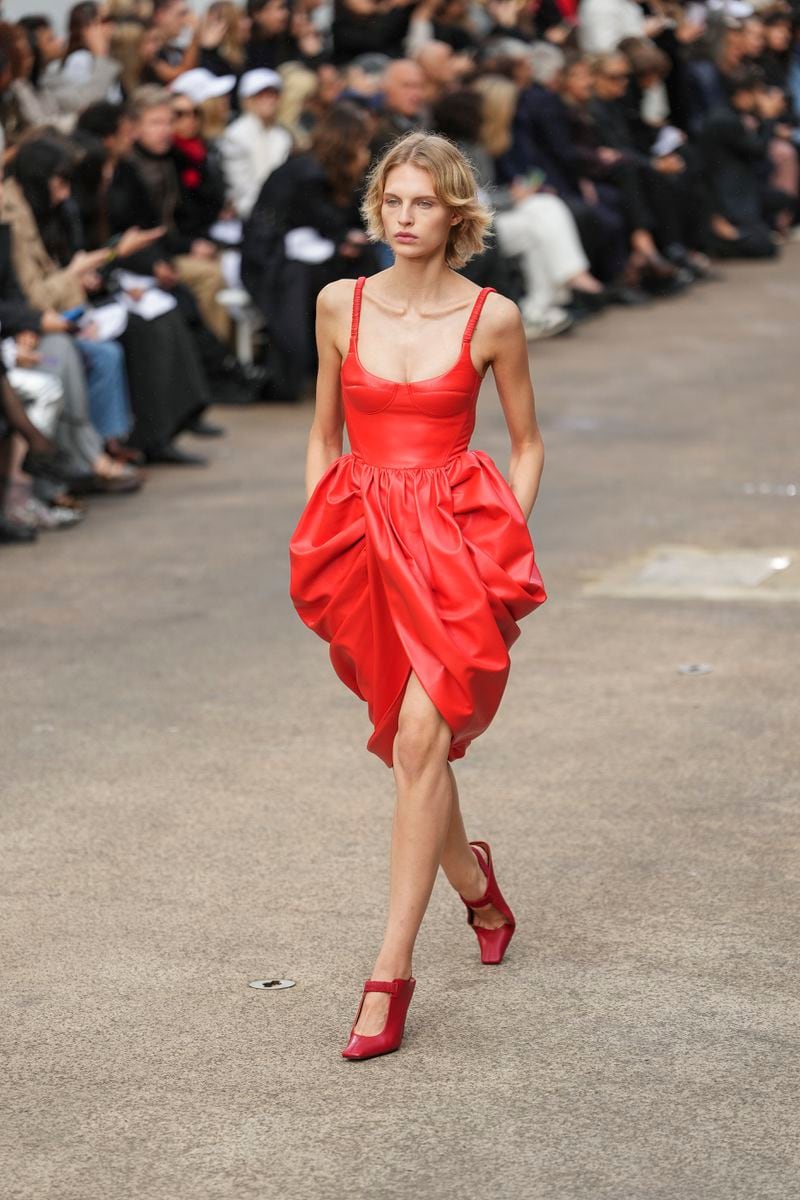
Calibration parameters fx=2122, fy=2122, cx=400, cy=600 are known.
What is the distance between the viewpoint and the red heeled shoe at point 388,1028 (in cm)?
420

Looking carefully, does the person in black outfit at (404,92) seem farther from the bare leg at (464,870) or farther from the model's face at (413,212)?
the bare leg at (464,870)

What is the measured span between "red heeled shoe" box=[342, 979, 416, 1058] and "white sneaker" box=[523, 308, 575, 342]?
11340mm

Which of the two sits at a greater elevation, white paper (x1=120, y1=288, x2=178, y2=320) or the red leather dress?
the red leather dress

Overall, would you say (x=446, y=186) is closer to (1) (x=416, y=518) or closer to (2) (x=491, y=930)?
(1) (x=416, y=518)

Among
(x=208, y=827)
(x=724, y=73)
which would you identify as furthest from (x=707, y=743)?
(x=724, y=73)

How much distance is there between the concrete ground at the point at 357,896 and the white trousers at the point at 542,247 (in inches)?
242

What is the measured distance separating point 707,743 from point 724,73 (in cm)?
1627

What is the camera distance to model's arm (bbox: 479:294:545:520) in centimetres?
446

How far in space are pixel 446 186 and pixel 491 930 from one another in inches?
64.8

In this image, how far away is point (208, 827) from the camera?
5715mm

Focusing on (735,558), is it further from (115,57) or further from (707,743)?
(115,57)

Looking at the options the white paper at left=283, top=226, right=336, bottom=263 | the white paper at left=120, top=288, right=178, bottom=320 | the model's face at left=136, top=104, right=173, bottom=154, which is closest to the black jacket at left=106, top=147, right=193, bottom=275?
the model's face at left=136, top=104, right=173, bottom=154

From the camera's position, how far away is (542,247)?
15609 millimetres

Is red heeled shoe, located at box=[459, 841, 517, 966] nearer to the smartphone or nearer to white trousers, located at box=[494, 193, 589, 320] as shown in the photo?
the smartphone
